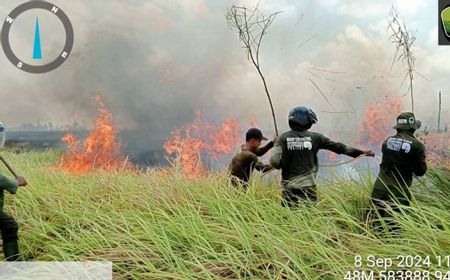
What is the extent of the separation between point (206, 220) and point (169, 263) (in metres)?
0.65

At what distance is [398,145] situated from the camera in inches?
137

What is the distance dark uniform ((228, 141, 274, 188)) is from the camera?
405 cm

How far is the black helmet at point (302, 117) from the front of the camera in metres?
3.71

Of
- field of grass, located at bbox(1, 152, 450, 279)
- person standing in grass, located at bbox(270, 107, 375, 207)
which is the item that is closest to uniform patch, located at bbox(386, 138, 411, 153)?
person standing in grass, located at bbox(270, 107, 375, 207)

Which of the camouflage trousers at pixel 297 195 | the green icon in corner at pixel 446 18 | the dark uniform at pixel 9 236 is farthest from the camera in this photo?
the camouflage trousers at pixel 297 195

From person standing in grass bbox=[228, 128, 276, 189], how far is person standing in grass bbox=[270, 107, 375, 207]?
0.26 meters

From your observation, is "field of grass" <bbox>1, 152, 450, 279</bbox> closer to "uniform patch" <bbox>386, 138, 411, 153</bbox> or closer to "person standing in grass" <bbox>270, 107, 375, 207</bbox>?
"person standing in grass" <bbox>270, 107, 375, 207</bbox>

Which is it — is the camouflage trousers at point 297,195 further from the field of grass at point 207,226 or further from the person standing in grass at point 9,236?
the person standing in grass at point 9,236

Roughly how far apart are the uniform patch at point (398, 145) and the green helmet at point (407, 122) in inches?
4.0

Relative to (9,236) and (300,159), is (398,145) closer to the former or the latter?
(300,159)

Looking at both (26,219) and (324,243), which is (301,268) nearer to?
(324,243)
